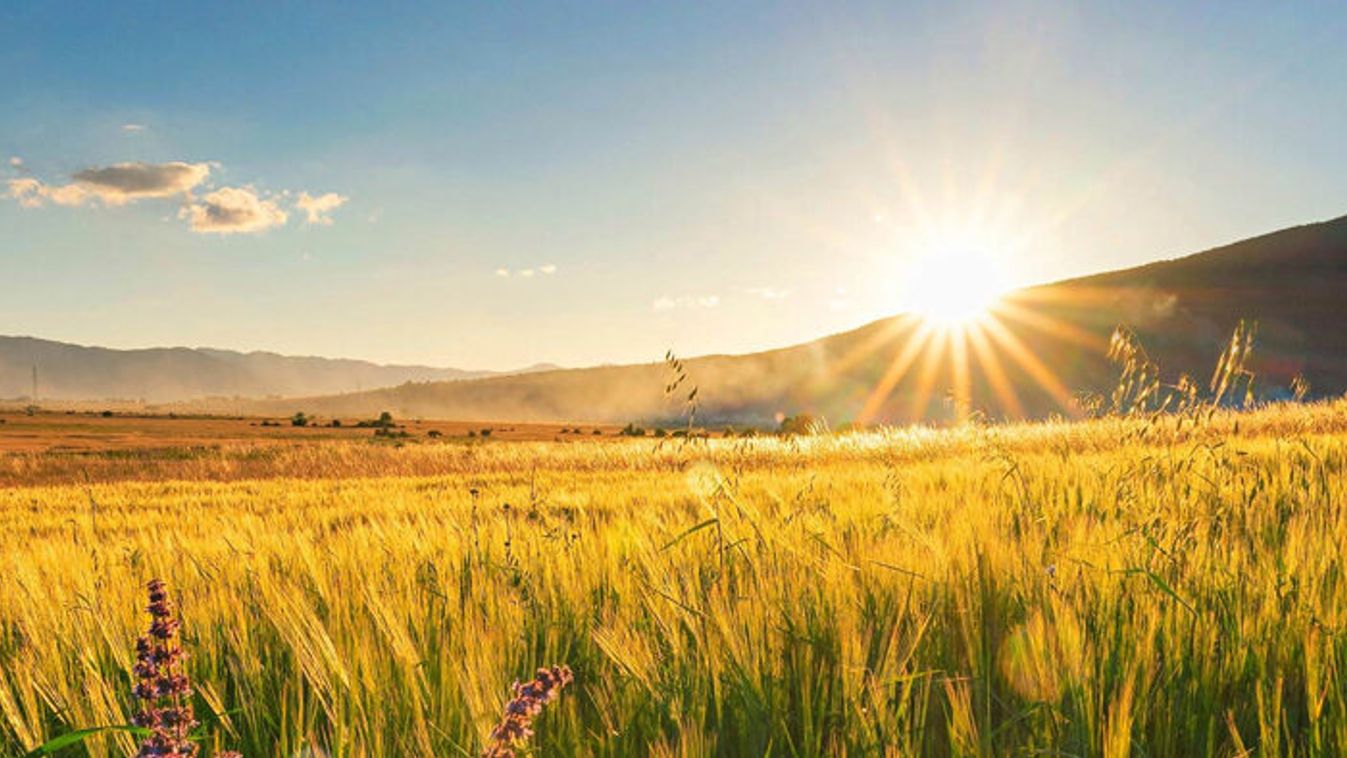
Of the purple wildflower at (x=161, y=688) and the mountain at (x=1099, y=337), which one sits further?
the mountain at (x=1099, y=337)

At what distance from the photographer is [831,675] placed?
5.70 ft

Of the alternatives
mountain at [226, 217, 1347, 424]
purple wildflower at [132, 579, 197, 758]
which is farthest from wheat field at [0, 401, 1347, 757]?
mountain at [226, 217, 1347, 424]

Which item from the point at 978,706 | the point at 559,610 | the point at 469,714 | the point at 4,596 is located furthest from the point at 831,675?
the point at 4,596

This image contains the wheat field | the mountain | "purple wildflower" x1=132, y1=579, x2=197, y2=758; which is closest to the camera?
"purple wildflower" x1=132, y1=579, x2=197, y2=758

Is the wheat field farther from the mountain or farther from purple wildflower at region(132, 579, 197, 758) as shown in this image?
the mountain

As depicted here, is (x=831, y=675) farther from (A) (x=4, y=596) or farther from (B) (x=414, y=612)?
(A) (x=4, y=596)

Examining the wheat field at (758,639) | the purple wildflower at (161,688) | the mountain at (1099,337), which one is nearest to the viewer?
the purple wildflower at (161,688)

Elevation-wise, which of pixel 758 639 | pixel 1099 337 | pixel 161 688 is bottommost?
pixel 758 639

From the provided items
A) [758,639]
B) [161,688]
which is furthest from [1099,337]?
[161,688]

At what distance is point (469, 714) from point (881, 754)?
0.74 metres

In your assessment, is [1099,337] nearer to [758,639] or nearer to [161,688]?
[758,639]

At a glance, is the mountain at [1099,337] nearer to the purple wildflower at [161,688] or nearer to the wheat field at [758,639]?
the wheat field at [758,639]

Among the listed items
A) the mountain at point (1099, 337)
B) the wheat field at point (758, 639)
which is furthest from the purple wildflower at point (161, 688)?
the mountain at point (1099, 337)

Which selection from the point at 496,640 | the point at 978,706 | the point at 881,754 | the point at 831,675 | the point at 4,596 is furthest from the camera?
the point at 4,596
